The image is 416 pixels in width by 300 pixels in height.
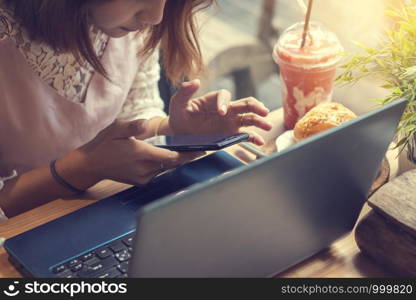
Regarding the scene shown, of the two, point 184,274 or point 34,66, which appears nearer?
point 184,274

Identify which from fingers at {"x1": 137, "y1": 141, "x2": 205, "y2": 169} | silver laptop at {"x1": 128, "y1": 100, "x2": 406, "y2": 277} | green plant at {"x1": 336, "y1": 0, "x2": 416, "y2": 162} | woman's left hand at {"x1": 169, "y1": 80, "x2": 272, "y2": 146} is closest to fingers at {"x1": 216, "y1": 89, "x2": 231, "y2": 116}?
woman's left hand at {"x1": 169, "y1": 80, "x2": 272, "y2": 146}

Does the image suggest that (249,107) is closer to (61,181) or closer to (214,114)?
(214,114)

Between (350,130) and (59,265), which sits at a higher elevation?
(350,130)

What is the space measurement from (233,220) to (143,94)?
2.59ft

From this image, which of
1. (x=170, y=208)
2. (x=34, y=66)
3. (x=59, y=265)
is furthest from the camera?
(x=34, y=66)

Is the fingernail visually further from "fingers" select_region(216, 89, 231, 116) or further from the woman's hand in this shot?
the woman's hand

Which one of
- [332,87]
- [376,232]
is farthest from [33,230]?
[332,87]

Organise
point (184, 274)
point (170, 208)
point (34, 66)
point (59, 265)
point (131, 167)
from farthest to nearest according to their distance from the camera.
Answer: point (34, 66), point (131, 167), point (59, 265), point (184, 274), point (170, 208)

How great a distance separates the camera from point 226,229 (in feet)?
2.28

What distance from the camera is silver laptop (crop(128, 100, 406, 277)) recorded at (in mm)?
627

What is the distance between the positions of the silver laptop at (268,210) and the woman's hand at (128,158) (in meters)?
0.29

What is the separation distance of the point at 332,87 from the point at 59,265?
0.63 meters

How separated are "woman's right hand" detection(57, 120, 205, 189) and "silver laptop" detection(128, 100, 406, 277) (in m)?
0.29

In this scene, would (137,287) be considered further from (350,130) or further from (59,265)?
(350,130)
